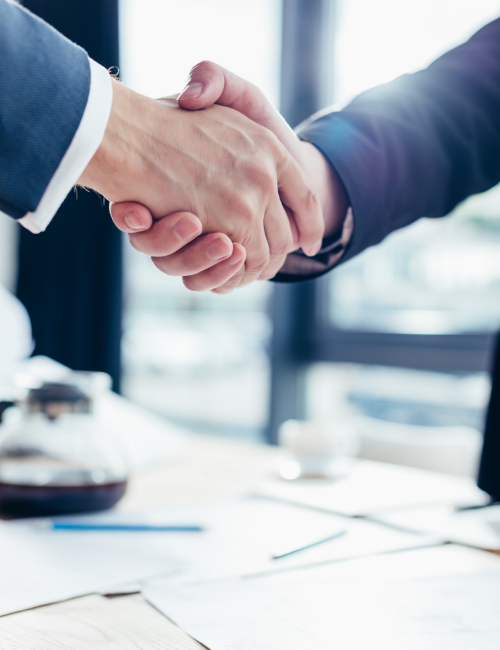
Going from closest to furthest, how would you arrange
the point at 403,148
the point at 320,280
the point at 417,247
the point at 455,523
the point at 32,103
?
the point at 32,103, the point at 455,523, the point at 403,148, the point at 417,247, the point at 320,280

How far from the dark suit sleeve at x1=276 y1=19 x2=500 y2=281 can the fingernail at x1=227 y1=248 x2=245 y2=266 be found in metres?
0.18

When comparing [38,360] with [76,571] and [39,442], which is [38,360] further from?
[76,571]

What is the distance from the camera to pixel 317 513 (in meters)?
0.84

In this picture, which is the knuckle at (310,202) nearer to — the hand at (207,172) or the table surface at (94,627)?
the hand at (207,172)

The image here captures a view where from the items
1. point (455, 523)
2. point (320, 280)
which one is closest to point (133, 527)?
point (455, 523)

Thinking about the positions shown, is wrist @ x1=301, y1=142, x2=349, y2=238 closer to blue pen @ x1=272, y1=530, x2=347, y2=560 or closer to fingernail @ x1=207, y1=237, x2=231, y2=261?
fingernail @ x1=207, y1=237, x2=231, y2=261

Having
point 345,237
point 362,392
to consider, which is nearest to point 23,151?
point 345,237

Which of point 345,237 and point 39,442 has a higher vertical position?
point 345,237

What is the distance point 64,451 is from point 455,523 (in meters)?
0.54

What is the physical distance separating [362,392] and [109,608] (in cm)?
241

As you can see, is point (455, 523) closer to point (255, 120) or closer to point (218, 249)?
point (218, 249)

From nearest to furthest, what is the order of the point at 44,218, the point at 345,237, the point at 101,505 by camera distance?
the point at 44,218 → the point at 101,505 → the point at 345,237

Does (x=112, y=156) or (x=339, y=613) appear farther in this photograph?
(x=112, y=156)

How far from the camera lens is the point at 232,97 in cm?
86
